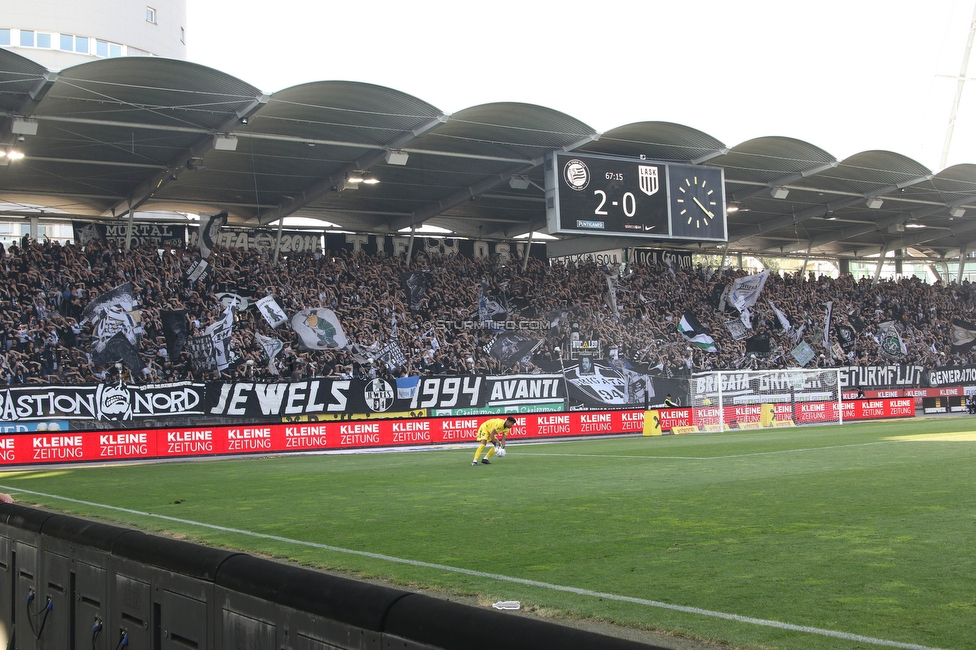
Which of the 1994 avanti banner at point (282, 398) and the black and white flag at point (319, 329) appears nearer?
the 1994 avanti banner at point (282, 398)

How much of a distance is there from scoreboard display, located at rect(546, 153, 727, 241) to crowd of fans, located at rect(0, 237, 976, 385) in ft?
31.1

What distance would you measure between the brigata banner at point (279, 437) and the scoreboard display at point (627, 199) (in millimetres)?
8329

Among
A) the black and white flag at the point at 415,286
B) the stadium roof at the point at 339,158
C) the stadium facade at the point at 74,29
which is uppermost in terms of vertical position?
the stadium facade at the point at 74,29

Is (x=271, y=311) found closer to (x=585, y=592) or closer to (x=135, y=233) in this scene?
(x=135, y=233)

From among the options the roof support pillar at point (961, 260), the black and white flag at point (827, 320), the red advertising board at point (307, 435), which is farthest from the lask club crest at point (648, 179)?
the roof support pillar at point (961, 260)

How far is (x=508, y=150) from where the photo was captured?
3478 centimetres

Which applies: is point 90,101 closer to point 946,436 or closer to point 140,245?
point 140,245

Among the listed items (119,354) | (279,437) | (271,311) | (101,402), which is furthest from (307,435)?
(119,354)

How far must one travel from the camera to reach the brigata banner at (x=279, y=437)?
2698 centimetres

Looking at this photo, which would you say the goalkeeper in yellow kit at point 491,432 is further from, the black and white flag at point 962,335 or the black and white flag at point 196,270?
the black and white flag at point 962,335

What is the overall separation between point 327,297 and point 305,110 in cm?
1063

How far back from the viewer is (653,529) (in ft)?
34.7

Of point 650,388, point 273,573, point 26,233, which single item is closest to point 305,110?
point 26,233

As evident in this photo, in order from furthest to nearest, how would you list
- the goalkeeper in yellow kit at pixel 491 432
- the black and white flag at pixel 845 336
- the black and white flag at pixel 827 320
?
1. the black and white flag at pixel 845 336
2. the black and white flag at pixel 827 320
3. the goalkeeper in yellow kit at pixel 491 432
